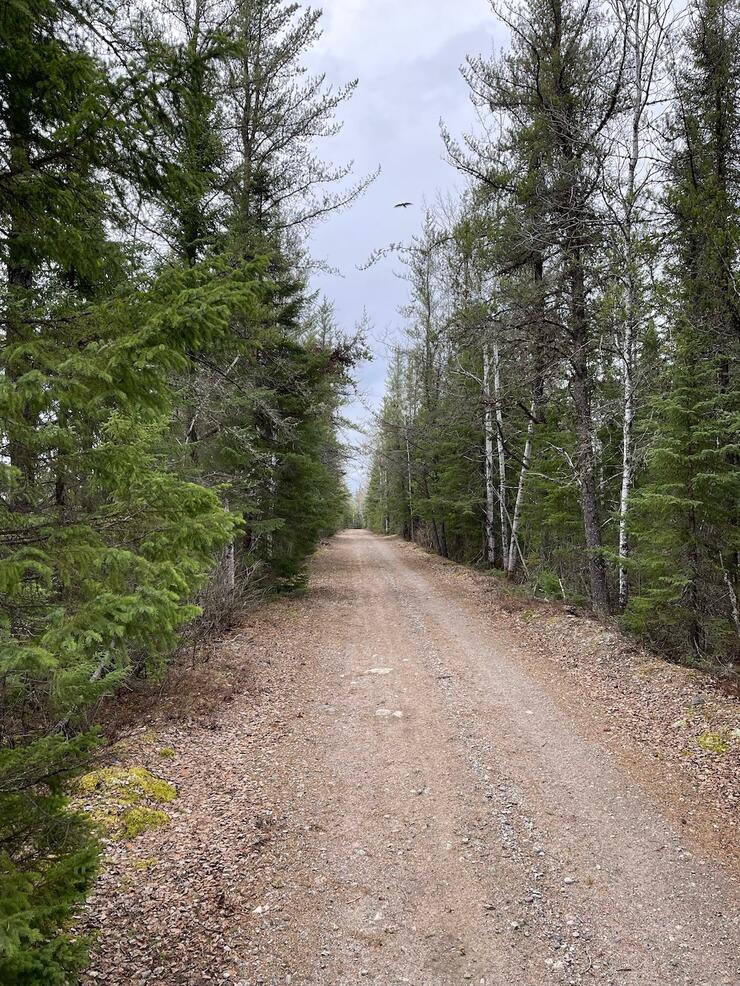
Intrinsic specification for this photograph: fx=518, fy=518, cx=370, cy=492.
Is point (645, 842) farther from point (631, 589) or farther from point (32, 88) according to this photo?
point (631, 589)

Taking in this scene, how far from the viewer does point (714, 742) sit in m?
5.43

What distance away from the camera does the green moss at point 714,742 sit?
5.31 m

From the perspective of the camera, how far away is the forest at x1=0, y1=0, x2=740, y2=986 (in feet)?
7.68

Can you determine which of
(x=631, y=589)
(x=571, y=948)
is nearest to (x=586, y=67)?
(x=631, y=589)

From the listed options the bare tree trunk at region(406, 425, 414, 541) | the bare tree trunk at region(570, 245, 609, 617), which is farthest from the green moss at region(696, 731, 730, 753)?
the bare tree trunk at region(406, 425, 414, 541)

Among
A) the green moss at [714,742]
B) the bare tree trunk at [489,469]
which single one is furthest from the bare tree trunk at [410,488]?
the green moss at [714,742]

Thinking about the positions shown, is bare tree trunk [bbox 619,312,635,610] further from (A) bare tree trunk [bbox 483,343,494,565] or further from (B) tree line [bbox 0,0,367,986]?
(B) tree line [bbox 0,0,367,986]

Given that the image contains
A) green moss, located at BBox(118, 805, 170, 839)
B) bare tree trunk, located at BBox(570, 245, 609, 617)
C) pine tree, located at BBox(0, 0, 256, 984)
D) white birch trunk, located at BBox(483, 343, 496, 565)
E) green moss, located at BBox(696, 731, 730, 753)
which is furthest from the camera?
white birch trunk, located at BBox(483, 343, 496, 565)

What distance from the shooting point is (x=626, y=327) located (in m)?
9.38

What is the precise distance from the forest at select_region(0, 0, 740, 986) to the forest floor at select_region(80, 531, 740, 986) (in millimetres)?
870

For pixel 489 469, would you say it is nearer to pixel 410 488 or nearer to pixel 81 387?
pixel 410 488

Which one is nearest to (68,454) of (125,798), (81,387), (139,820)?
(81,387)

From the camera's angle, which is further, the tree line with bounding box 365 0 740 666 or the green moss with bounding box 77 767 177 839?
the tree line with bounding box 365 0 740 666

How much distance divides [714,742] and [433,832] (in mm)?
3278
